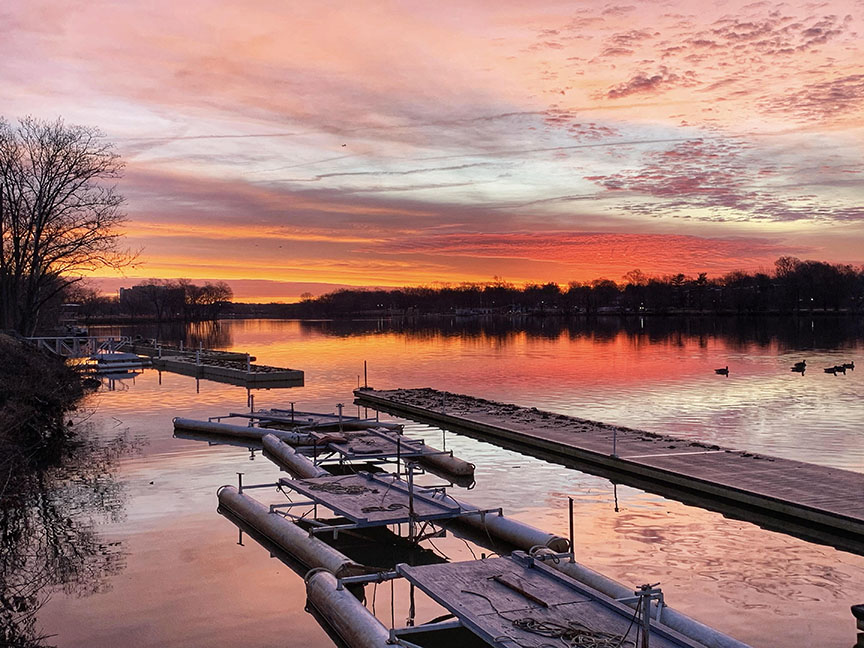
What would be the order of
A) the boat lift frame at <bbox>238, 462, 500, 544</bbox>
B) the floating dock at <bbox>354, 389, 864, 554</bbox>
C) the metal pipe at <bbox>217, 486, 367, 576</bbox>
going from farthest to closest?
the floating dock at <bbox>354, 389, 864, 554</bbox> → the boat lift frame at <bbox>238, 462, 500, 544</bbox> → the metal pipe at <bbox>217, 486, 367, 576</bbox>

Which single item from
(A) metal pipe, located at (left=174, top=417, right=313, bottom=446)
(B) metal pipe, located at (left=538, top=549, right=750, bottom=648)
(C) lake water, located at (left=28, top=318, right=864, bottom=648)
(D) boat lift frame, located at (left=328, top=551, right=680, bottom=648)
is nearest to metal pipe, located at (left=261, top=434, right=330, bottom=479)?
(C) lake water, located at (left=28, top=318, right=864, bottom=648)

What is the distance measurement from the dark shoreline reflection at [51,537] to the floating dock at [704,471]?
1270 cm

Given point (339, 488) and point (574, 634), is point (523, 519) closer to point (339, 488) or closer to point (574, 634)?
point (339, 488)

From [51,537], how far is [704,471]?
15.3 meters

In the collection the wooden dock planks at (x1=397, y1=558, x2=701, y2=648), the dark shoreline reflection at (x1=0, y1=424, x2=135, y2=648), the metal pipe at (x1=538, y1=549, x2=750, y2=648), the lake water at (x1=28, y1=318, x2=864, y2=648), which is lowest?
the lake water at (x1=28, y1=318, x2=864, y2=648)

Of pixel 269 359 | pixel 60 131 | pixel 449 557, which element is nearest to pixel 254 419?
pixel 449 557

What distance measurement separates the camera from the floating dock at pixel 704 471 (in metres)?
16.3

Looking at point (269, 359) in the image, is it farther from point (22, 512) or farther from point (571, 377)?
point (22, 512)

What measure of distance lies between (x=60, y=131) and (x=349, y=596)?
4761 cm

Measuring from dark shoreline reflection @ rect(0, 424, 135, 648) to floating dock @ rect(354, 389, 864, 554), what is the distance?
1270 cm

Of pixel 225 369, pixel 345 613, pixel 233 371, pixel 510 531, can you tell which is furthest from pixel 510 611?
pixel 225 369

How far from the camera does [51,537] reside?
55.1 ft

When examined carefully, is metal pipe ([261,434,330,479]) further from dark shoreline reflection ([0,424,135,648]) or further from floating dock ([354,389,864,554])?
floating dock ([354,389,864,554])

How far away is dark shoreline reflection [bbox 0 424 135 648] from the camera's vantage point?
13129 millimetres
